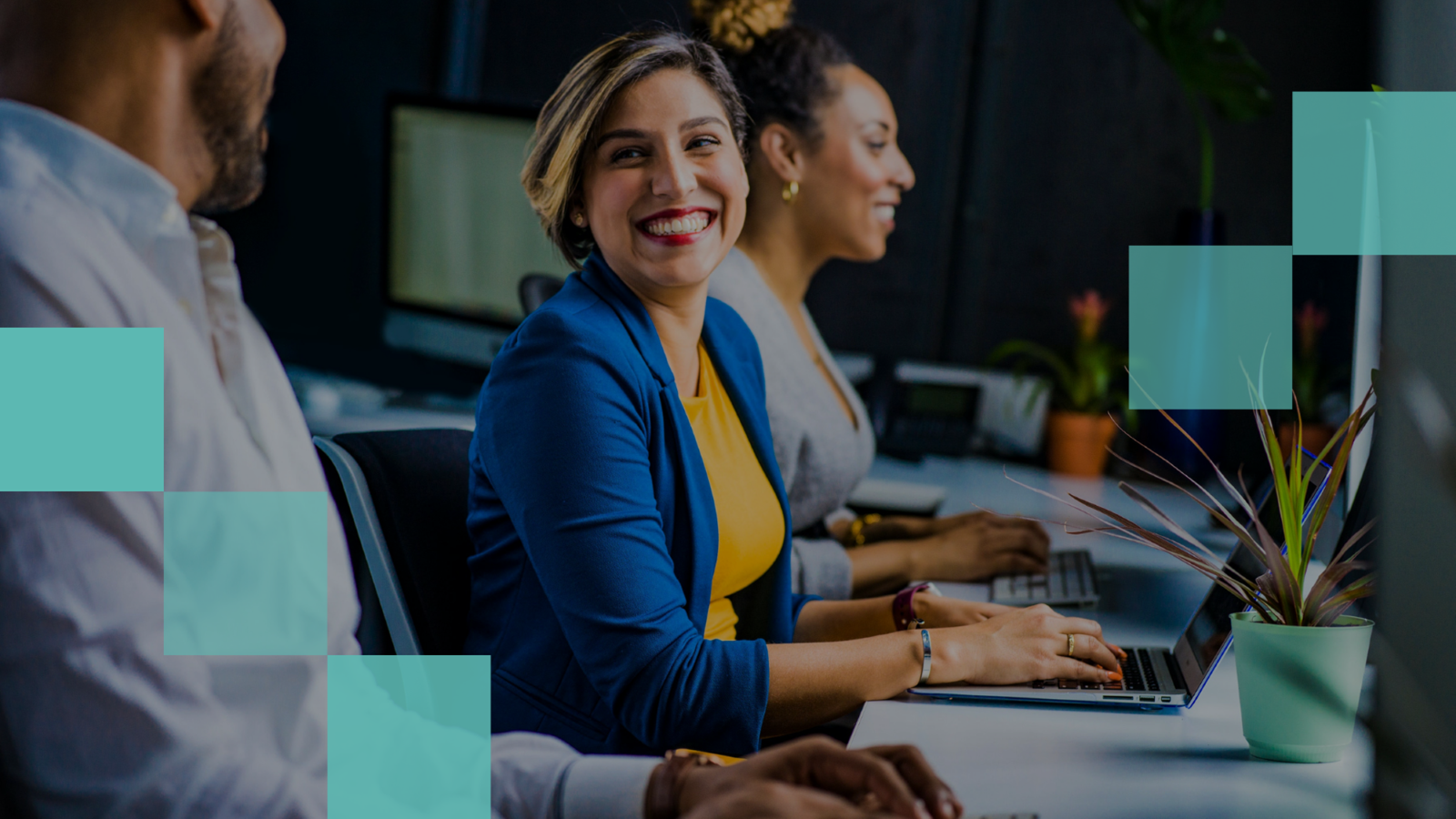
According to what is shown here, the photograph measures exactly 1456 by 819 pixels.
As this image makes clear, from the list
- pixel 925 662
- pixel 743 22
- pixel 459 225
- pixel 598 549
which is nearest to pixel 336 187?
pixel 459 225

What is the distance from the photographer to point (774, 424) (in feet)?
5.19

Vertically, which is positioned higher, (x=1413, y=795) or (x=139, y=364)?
(x=139, y=364)

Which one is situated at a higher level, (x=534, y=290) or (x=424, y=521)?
(x=534, y=290)

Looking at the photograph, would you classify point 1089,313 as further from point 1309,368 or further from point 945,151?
point 945,151

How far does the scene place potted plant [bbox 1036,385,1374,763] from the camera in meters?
0.84

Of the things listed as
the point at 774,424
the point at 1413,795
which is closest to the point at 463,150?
the point at 774,424

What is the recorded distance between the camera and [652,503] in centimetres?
101

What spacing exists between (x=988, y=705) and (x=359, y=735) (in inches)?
21.9

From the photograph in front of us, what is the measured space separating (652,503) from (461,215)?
169 cm

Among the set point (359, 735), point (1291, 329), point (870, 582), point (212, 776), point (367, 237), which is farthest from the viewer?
point (367, 237)

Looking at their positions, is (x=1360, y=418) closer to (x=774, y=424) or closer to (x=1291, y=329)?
(x=774, y=424)

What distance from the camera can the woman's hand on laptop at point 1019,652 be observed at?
1030 millimetres
